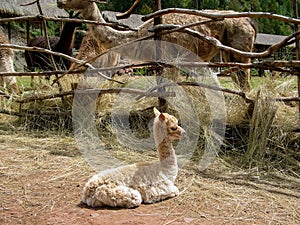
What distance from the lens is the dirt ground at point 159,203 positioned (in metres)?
2.31

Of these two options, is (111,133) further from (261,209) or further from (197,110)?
(261,209)

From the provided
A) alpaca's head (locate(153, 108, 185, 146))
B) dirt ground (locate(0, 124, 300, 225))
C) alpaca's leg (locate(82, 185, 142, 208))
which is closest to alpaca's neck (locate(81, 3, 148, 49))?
dirt ground (locate(0, 124, 300, 225))

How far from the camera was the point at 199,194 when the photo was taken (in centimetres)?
271

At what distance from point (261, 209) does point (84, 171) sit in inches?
56.3

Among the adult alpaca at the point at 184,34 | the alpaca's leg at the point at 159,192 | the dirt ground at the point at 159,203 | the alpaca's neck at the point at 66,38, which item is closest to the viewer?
the dirt ground at the point at 159,203

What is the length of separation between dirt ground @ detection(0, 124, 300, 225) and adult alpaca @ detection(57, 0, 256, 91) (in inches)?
101

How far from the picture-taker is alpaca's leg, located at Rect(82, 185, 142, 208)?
242 cm

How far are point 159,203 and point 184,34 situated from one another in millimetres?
3751

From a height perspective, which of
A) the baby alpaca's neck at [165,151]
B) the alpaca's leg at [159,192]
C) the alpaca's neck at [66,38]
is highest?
the alpaca's neck at [66,38]

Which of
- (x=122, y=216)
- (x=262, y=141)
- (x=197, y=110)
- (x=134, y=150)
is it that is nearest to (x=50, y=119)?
(x=134, y=150)

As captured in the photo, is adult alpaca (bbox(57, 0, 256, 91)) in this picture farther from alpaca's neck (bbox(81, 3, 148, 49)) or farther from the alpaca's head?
the alpaca's head

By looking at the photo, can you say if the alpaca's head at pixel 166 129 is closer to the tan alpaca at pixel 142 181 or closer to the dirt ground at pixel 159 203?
the tan alpaca at pixel 142 181

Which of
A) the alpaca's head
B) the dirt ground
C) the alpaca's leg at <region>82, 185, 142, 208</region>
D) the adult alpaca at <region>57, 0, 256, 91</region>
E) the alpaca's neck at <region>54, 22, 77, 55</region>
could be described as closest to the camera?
the dirt ground

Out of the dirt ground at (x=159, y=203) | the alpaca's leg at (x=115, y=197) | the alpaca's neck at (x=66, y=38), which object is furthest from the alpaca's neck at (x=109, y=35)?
the alpaca's neck at (x=66, y=38)
